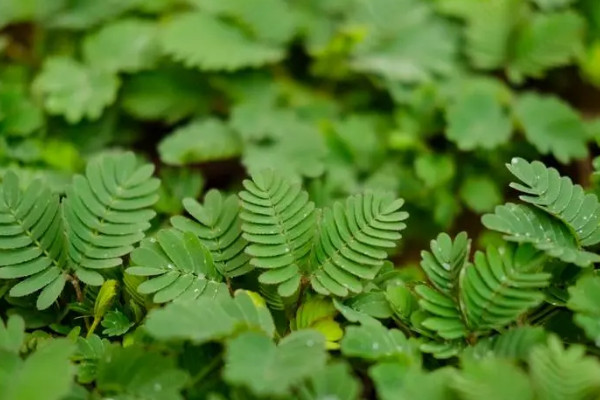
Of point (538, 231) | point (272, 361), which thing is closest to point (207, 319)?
point (272, 361)

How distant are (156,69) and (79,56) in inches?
9.9

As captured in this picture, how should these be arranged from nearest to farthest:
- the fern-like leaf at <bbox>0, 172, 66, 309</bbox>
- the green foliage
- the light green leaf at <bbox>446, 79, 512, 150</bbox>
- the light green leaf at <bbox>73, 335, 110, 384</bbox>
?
the green foliage
the light green leaf at <bbox>73, 335, 110, 384</bbox>
the fern-like leaf at <bbox>0, 172, 66, 309</bbox>
the light green leaf at <bbox>446, 79, 512, 150</bbox>

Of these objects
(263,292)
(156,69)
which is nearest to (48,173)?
(156,69)

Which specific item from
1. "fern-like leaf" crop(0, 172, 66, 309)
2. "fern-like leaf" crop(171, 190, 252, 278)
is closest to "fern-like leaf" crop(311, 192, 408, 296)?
"fern-like leaf" crop(171, 190, 252, 278)

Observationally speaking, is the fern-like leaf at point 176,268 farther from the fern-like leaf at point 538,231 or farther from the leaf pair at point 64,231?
the fern-like leaf at point 538,231

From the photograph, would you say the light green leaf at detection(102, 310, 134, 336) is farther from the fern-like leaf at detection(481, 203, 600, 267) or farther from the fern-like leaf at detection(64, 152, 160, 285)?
the fern-like leaf at detection(481, 203, 600, 267)

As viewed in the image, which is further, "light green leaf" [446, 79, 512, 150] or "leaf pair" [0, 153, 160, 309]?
"light green leaf" [446, 79, 512, 150]

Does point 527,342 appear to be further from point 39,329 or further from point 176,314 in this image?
point 39,329

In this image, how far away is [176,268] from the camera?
1.14m

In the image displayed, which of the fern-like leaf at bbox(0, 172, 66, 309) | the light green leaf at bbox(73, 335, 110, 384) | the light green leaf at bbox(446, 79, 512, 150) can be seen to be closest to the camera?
the light green leaf at bbox(73, 335, 110, 384)

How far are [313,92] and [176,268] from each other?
3.03ft

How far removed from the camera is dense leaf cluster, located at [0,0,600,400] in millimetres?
1003

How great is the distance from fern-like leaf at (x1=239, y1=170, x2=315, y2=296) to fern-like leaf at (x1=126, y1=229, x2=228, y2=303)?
7 cm

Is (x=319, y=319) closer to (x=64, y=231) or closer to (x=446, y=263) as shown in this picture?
(x=446, y=263)
